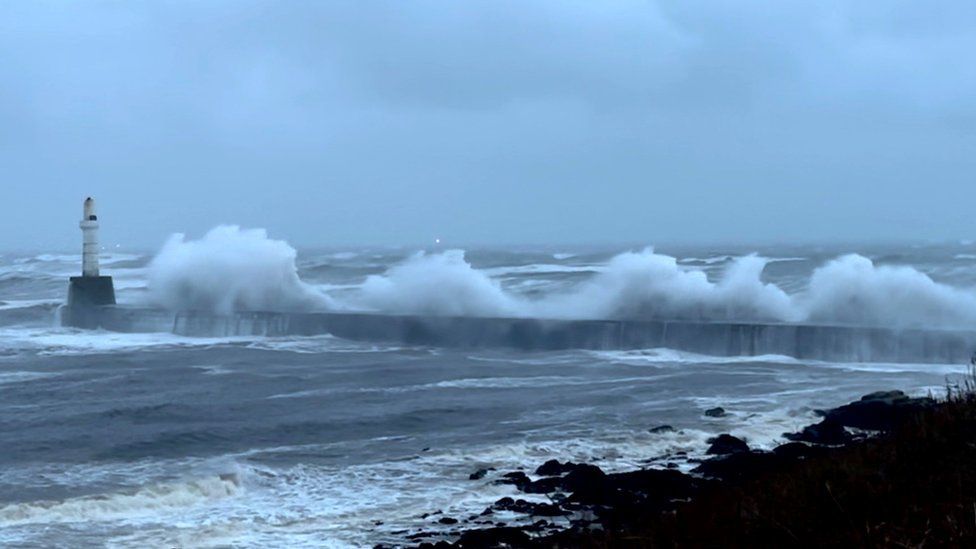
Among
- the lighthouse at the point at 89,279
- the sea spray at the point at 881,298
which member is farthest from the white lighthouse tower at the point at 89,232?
the sea spray at the point at 881,298

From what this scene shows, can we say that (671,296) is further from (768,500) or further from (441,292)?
(768,500)

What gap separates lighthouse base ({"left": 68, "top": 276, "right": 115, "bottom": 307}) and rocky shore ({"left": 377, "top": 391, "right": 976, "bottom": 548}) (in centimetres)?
2030

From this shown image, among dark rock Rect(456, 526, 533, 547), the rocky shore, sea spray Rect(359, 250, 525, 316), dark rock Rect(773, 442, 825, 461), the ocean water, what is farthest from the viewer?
sea spray Rect(359, 250, 525, 316)

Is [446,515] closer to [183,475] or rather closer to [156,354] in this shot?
[183,475]

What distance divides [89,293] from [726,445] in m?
20.8

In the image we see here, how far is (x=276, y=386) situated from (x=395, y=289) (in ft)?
41.9

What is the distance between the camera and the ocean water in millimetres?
9359


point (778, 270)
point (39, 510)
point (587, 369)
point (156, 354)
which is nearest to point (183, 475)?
point (39, 510)

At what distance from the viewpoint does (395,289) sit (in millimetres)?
29703

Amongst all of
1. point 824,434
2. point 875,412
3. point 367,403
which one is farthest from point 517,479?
point 367,403

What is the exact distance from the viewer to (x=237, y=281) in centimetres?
3080

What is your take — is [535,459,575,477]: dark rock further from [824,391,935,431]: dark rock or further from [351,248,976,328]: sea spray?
[351,248,976,328]: sea spray

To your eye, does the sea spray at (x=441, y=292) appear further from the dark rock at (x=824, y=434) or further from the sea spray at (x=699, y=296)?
the dark rock at (x=824, y=434)

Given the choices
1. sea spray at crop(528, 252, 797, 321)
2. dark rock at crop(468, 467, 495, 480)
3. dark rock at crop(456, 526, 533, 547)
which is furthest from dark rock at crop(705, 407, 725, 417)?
sea spray at crop(528, 252, 797, 321)
